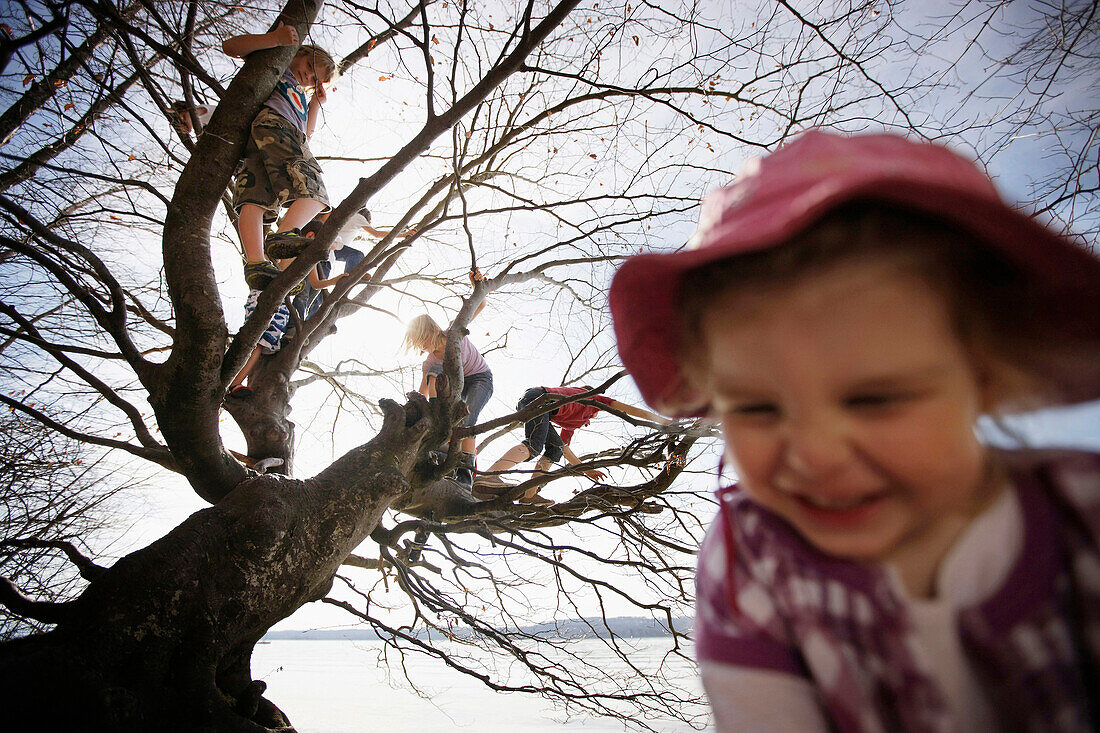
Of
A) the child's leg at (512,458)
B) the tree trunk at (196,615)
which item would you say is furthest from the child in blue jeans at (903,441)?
the child's leg at (512,458)

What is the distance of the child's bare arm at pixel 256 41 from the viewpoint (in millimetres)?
2316

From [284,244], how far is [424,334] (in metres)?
1.50

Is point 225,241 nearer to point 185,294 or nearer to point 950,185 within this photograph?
point 185,294

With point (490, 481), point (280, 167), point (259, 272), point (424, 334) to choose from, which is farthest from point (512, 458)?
point (280, 167)

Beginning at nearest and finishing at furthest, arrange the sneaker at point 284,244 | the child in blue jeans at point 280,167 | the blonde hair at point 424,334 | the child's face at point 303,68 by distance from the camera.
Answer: the child in blue jeans at point 280,167
the sneaker at point 284,244
the child's face at point 303,68
the blonde hair at point 424,334

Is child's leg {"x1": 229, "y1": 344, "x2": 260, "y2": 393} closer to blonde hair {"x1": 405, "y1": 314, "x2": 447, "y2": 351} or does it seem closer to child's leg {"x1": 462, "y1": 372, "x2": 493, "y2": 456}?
blonde hair {"x1": 405, "y1": 314, "x2": 447, "y2": 351}

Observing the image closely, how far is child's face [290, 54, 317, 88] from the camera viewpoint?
2814 mm

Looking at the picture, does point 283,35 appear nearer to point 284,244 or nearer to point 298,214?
point 298,214

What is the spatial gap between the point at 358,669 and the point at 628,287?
101ft

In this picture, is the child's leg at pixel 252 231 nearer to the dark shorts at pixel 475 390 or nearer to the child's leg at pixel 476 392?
the dark shorts at pixel 475 390

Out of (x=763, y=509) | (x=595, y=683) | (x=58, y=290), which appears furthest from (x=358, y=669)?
(x=763, y=509)

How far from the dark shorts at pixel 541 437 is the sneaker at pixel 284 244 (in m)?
1.86

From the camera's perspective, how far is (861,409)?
22.6 inches

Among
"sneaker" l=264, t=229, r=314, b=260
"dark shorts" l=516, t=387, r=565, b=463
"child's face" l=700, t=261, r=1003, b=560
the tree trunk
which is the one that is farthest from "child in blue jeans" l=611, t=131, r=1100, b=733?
"dark shorts" l=516, t=387, r=565, b=463
